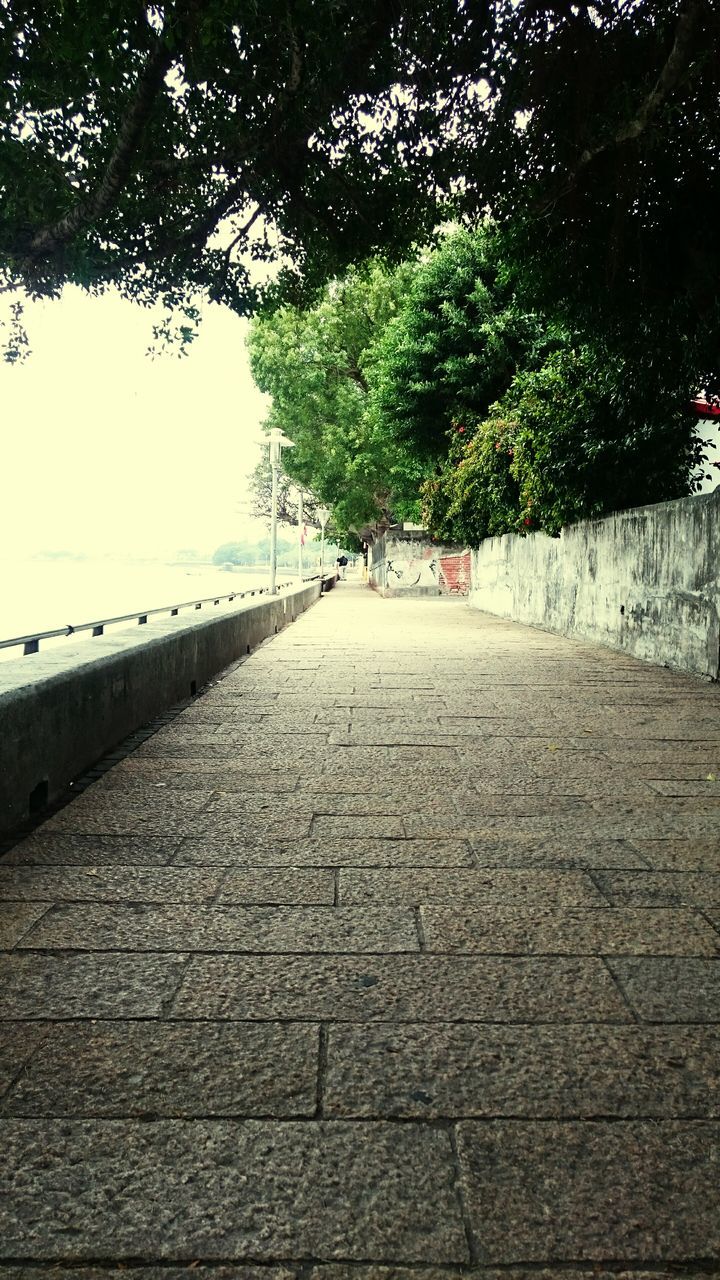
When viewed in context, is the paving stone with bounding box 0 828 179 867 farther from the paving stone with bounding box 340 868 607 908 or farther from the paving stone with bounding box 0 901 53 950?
the paving stone with bounding box 340 868 607 908

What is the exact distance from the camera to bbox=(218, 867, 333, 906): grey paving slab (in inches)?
125

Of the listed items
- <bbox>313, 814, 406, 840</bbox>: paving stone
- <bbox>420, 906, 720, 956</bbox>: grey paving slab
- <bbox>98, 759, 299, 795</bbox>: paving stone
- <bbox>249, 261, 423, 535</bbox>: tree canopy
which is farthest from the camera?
<bbox>249, 261, 423, 535</bbox>: tree canopy

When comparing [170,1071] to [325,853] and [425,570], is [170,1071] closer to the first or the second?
[325,853]

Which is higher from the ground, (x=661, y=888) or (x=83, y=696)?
(x=83, y=696)

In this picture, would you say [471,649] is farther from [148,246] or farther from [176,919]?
[176,919]

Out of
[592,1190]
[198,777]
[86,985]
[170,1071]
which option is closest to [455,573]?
[198,777]

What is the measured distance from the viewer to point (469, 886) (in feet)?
10.9

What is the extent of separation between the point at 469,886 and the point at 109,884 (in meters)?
1.29

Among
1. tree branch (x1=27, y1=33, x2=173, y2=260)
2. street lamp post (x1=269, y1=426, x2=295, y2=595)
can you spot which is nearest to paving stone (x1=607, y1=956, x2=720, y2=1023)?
tree branch (x1=27, y1=33, x2=173, y2=260)

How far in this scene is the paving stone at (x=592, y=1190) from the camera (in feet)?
5.17

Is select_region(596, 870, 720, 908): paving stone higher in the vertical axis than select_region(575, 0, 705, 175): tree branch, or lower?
lower

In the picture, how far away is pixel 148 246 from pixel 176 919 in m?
11.5

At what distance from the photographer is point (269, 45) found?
9359 millimetres

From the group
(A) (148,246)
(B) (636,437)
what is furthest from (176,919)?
(A) (148,246)
